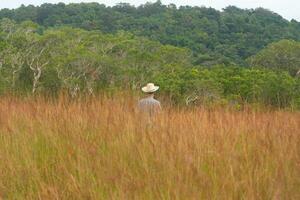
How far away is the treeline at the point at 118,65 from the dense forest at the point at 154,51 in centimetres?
9

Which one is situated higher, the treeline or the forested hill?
the forested hill

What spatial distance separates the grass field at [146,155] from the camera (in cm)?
215

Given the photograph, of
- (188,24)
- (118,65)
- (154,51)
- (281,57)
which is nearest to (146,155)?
(118,65)

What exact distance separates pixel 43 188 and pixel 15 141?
0.98m

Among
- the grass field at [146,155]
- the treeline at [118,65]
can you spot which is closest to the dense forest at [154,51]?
the treeline at [118,65]

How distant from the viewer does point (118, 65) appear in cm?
5300

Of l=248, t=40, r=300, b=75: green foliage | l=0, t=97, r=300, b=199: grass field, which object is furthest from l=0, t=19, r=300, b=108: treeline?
l=0, t=97, r=300, b=199: grass field

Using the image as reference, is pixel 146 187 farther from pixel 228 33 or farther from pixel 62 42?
pixel 228 33

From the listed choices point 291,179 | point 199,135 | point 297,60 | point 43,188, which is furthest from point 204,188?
point 297,60

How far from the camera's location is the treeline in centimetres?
4481

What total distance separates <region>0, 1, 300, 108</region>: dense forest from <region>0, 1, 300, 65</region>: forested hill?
168 mm

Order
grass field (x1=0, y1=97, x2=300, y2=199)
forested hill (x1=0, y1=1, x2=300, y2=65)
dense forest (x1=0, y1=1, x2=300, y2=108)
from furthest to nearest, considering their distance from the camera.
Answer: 1. forested hill (x1=0, y1=1, x2=300, y2=65)
2. dense forest (x1=0, y1=1, x2=300, y2=108)
3. grass field (x1=0, y1=97, x2=300, y2=199)

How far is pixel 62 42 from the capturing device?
56312 mm

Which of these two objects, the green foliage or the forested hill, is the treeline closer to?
the green foliage
